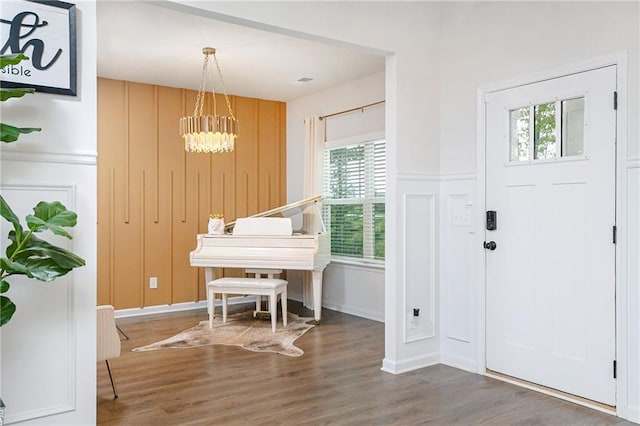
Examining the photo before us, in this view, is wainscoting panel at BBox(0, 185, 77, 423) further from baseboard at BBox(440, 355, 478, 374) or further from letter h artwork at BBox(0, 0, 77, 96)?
baseboard at BBox(440, 355, 478, 374)

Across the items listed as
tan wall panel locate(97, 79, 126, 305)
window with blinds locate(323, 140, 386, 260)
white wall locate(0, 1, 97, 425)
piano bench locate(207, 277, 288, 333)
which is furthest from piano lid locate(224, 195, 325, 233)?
white wall locate(0, 1, 97, 425)

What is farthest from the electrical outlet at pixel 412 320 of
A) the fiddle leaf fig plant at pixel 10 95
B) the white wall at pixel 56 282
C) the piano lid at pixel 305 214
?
the fiddle leaf fig plant at pixel 10 95

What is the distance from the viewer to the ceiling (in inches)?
166

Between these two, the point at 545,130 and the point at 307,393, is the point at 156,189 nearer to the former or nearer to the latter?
the point at 307,393

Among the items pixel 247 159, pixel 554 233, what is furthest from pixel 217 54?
pixel 554 233

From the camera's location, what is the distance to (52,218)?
7.47 feet

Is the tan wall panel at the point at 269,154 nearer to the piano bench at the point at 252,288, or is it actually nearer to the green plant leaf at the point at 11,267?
the piano bench at the point at 252,288

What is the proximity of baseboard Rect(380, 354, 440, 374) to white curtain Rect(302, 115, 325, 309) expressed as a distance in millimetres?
2618

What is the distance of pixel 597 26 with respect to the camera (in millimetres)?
3238

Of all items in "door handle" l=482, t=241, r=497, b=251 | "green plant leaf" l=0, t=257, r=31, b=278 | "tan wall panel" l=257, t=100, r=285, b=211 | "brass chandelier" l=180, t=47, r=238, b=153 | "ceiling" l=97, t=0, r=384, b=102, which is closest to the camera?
"green plant leaf" l=0, t=257, r=31, b=278

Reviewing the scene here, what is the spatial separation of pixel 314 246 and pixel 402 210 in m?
1.81

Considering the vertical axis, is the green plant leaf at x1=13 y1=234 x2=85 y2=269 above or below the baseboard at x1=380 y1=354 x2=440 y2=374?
above

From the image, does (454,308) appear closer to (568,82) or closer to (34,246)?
(568,82)

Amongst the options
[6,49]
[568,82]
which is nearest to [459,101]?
[568,82]
